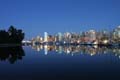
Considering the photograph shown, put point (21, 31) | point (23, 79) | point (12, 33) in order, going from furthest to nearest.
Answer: point (21, 31), point (12, 33), point (23, 79)

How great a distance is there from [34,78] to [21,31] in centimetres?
14874

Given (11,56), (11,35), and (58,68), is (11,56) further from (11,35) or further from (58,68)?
(11,35)

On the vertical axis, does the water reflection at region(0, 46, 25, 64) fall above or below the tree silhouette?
below

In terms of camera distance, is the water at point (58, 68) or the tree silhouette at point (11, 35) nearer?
the water at point (58, 68)

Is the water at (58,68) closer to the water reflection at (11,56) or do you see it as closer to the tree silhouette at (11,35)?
the water reflection at (11,56)

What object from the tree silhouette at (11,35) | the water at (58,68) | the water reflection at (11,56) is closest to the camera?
the water at (58,68)

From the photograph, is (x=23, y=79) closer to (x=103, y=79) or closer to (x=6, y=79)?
(x=6, y=79)

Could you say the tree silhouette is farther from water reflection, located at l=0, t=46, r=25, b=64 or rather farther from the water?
the water

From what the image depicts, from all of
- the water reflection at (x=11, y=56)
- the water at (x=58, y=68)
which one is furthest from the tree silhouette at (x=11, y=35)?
the water at (x=58, y=68)

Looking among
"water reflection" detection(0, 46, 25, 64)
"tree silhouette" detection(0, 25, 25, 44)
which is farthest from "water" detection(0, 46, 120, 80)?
"tree silhouette" detection(0, 25, 25, 44)

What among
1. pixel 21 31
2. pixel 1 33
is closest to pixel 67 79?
pixel 1 33

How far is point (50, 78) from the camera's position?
926 inches

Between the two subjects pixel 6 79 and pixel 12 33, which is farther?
pixel 12 33

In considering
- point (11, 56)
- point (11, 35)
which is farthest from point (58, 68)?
point (11, 35)
